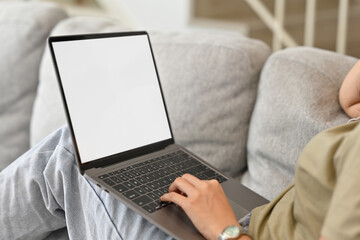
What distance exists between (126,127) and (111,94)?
8 cm

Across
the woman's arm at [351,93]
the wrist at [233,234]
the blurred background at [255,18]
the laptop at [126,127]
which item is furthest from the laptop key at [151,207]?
the blurred background at [255,18]

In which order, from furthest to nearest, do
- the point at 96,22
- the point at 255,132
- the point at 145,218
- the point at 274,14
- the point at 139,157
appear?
the point at 274,14 → the point at 96,22 → the point at 255,132 → the point at 139,157 → the point at 145,218

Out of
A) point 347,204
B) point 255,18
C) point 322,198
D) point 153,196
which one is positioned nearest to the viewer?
point 347,204

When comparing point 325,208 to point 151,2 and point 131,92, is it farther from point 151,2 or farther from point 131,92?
point 151,2

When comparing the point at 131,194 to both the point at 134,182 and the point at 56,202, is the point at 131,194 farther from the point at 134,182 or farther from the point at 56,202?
the point at 56,202

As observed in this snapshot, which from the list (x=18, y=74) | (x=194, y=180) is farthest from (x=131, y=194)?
(x=18, y=74)

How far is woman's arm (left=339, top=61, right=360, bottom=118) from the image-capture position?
1229mm

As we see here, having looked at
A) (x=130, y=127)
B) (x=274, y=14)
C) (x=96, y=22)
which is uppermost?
(x=96, y=22)

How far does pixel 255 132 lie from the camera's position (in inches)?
55.2

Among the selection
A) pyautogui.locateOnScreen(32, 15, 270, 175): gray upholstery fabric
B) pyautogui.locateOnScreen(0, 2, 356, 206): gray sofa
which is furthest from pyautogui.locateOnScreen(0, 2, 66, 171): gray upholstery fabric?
pyautogui.locateOnScreen(32, 15, 270, 175): gray upholstery fabric

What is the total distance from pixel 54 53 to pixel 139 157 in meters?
0.30

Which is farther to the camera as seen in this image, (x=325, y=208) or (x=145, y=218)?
(x=145, y=218)

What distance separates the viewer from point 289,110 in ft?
4.33

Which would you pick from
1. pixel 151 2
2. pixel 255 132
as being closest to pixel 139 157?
pixel 255 132
